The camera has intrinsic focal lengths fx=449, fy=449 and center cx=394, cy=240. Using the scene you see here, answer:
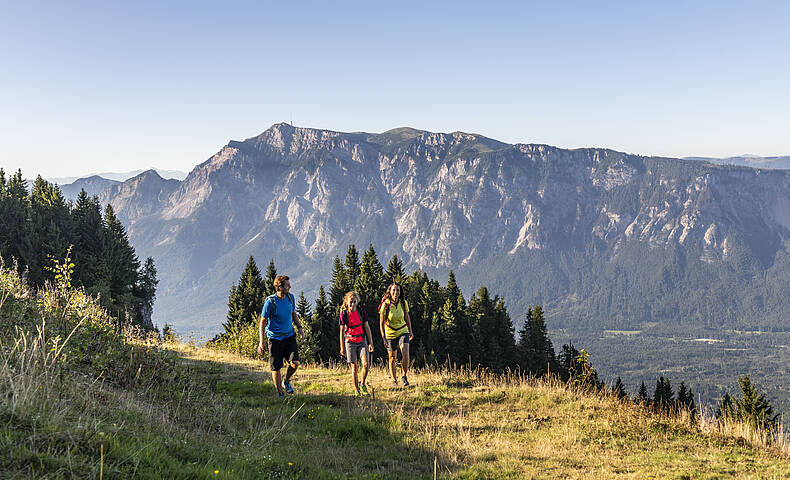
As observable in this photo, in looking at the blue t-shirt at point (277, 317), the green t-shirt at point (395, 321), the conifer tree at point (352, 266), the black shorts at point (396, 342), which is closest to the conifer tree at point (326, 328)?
the conifer tree at point (352, 266)

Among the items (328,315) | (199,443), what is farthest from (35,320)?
(328,315)

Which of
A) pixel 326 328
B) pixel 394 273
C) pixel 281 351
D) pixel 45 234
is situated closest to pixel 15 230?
pixel 45 234

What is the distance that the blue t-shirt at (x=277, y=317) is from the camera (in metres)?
10.8

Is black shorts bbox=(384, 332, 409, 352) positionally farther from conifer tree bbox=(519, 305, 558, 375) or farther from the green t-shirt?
conifer tree bbox=(519, 305, 558, 375)

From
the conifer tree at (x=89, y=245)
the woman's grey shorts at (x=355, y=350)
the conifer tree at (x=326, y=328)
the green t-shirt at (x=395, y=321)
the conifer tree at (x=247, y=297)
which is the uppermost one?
the conifer tree at (x=89, y=245)

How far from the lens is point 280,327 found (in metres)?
10.8

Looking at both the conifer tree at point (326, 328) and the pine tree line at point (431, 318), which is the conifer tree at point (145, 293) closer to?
the pine tree line at point (431, 318)

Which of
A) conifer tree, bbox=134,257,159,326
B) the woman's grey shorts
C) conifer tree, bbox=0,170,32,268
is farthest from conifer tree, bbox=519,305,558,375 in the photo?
conifer tree, bbox=0,170,32,268

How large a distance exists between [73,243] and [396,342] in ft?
138

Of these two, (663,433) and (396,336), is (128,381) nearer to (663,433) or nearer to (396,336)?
(396,336)

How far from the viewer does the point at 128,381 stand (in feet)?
25.9

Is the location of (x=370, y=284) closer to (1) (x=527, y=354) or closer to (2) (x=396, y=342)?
(1) (x=527, y=354)

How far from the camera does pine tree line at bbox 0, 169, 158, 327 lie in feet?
116

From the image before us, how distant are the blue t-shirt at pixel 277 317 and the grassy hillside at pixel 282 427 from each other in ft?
5.18
